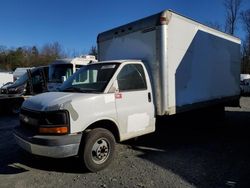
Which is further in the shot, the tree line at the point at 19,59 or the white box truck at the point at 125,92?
the tree line at the point at 19,59

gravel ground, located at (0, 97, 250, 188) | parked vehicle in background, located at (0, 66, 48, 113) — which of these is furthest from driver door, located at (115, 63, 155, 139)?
parked vehicle in background, located at (0, 66, 48, 113)

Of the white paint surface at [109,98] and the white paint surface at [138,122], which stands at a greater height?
the white paint surface at [109,98]

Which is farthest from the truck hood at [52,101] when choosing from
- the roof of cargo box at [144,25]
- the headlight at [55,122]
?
the roof of cargo box at [144,25]

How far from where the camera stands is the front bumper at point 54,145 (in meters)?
4.61

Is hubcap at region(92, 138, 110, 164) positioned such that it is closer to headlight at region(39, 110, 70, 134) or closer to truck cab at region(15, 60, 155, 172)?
truck cab at region(15, 60, 155, 172)

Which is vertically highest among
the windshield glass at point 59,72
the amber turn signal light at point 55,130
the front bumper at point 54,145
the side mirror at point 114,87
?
the windshield glass at point 59,72

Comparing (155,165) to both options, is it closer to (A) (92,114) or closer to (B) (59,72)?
(A) (92,114)

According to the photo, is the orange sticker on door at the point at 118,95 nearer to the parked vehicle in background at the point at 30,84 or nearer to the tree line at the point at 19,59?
the parked vehicle in background at the point at 30,84

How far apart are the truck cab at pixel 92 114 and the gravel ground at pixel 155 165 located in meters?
0.49

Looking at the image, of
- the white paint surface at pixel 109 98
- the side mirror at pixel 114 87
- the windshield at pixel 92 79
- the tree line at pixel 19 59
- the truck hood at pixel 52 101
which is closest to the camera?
the truck hood at pixel 52 101

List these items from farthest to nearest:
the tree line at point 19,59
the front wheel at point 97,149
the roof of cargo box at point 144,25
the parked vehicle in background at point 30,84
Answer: the tree line at point 19,59 → the parked vehicle in background at point 30,84 → the roof of cargo box at point 144,25 → the front wheel at point 97,149

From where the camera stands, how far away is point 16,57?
215 feet

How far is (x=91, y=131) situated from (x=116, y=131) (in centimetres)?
67

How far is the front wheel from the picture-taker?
4918mm
